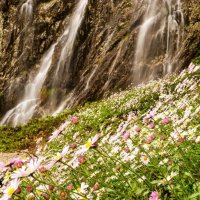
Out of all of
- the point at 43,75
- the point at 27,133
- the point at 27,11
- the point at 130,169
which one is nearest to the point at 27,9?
the point at 27,11

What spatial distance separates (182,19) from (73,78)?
22.0ft

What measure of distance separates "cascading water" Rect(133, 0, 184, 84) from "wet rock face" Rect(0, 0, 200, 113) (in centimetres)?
28

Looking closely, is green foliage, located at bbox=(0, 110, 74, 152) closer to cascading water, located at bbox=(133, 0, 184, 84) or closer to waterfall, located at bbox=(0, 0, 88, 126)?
waterfall, located at bbox=(0, 0, 88, 126)

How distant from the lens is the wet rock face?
18000mm

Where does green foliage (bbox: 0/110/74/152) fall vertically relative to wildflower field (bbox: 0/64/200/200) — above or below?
below

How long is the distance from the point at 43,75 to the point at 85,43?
303 cm

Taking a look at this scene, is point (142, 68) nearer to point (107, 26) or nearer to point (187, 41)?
point (187, 41)

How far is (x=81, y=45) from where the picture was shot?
69.6ft

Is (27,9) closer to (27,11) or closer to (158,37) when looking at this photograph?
(27,11)

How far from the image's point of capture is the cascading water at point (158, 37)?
54.4ft

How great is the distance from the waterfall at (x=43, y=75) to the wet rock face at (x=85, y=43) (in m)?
0.42

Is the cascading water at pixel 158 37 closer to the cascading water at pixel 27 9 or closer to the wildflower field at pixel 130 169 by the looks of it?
the cascading water at pixel 27 9

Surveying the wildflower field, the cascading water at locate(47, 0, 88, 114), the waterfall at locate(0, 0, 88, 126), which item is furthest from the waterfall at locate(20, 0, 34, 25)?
the wildflower field

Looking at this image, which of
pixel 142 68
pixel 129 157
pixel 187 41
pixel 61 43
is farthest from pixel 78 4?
pixel 129 157
